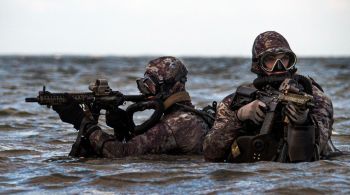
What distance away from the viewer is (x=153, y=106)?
9664 mm

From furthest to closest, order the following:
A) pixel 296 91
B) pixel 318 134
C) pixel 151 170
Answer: pixel 151 170 < pixel 318 134 < pixel 296 91

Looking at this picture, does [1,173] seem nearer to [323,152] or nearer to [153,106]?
[153,106]

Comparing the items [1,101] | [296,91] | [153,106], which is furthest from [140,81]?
[1,101]

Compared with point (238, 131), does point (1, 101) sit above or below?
below

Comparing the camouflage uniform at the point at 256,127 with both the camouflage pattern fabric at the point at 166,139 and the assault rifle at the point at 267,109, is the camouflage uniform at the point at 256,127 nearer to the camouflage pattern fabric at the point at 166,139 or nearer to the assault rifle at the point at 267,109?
the assault rifle at the point at 267,109

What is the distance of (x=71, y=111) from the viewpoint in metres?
9.84

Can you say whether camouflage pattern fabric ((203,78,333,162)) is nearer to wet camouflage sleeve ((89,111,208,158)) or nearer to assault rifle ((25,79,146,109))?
wet camouflage sleeve ((89,111,208,158))

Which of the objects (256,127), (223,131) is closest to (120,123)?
(223,131)

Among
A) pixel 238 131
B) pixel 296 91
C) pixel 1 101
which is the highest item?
pixel 296 91

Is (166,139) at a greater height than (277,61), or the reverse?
(277,61)

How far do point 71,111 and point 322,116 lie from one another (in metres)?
3.07

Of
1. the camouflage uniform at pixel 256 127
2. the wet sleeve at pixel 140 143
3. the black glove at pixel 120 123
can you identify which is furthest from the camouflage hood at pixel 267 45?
the black glove at pixel 120 123

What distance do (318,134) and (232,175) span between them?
948mm

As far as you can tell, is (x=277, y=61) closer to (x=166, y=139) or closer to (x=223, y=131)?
(x=223, y=131)
